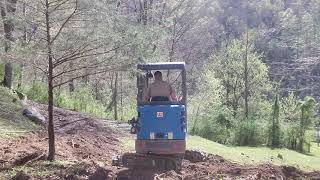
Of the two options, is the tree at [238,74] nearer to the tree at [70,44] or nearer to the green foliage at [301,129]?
the green foliage at [301,129]

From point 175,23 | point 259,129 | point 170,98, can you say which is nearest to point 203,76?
point 175,23

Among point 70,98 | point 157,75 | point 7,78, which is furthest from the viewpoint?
point 70,98

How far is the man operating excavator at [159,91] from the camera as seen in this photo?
11.0 meters

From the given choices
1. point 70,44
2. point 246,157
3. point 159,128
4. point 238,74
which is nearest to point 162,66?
point 159,128

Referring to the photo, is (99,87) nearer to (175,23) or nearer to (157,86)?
(175,23)

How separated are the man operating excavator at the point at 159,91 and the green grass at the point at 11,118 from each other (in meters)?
5.12

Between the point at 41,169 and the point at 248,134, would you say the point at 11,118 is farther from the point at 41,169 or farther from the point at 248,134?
the point at 248,134

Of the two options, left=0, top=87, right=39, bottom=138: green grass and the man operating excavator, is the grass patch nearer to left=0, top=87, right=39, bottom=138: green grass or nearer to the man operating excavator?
the man operating excavator

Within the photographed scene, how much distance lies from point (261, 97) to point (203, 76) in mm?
9390

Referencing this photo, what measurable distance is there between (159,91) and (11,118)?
292 inches

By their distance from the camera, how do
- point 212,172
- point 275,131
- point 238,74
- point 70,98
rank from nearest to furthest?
point 212,172 < point 70,98 < point 275,131 < point 238,74

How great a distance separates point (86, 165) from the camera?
10109 mm

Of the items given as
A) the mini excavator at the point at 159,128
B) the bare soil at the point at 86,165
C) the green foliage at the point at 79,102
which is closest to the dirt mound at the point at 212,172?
the bare soil at the point at 86,165

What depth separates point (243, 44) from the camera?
42531 mm
